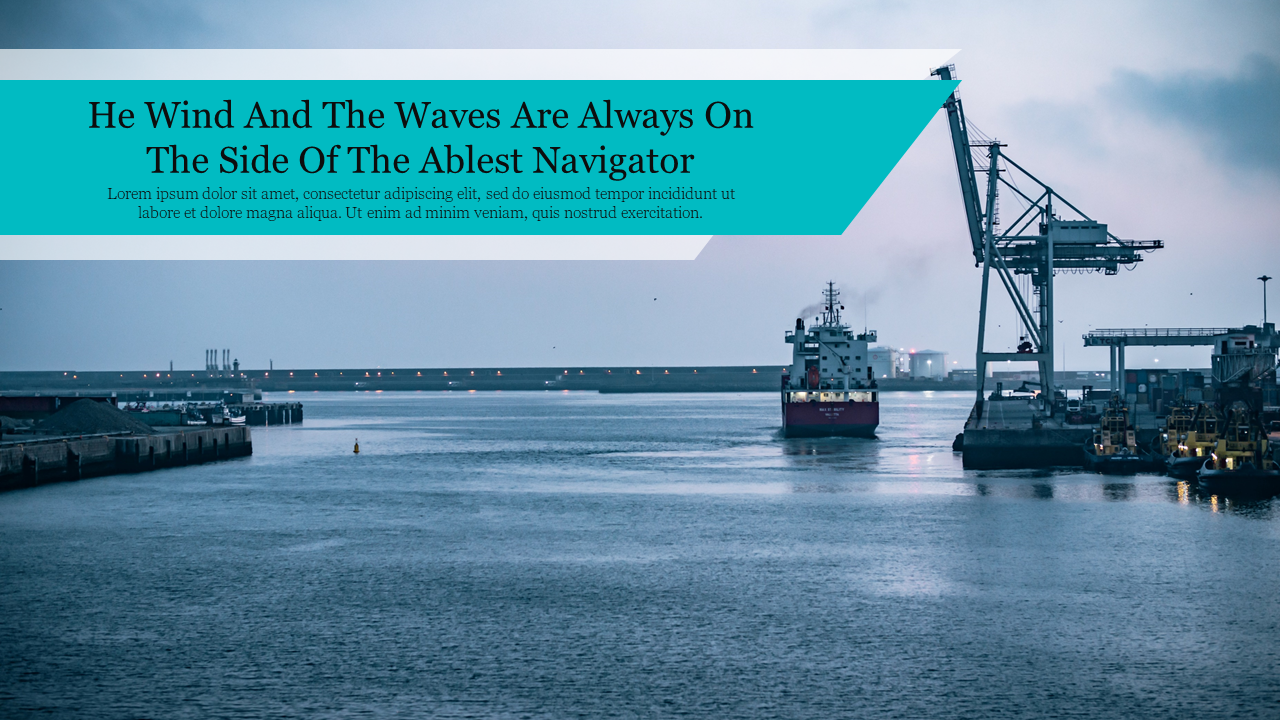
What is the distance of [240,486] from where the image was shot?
→ 46.8m

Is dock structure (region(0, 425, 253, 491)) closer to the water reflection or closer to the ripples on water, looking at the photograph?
the ripples on water

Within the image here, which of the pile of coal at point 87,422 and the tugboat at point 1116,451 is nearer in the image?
the tugboat at point 1116,451

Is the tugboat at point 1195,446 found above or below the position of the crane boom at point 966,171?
below

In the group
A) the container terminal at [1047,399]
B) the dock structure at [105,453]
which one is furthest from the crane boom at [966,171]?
the dock structure at [105,453]

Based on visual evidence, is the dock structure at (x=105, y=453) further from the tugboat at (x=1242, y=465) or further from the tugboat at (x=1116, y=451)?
the tugboat at (x=1242, y=465)

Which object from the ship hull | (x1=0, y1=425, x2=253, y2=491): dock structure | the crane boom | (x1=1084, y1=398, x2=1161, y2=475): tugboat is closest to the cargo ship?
the ship hull

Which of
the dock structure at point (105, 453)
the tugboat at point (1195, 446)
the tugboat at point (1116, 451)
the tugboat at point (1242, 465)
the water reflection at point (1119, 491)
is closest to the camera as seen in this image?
the tugboat at point (1242, 465)

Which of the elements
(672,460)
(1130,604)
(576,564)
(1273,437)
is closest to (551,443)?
(672,460)

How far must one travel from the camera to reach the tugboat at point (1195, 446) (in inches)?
1709

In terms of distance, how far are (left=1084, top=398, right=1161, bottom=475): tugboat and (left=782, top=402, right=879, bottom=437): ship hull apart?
26993 mm

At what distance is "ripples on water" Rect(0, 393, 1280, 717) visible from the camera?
14.7m

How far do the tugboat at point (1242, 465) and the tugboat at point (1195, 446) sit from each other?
164 inches

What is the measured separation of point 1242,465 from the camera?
38.1 meters

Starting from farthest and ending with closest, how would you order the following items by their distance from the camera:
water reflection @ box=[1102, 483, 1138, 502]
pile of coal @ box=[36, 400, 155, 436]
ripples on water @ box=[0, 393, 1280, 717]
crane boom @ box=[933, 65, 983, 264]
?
crane boom @ box=[933, 65, 983, 264] → pile of coal @ box=[36, 400, 155, 436] → water reflection @ box=[1102, 483, 1138, 502] → ripples on water @ box=[0, 393, 1280, 717]
